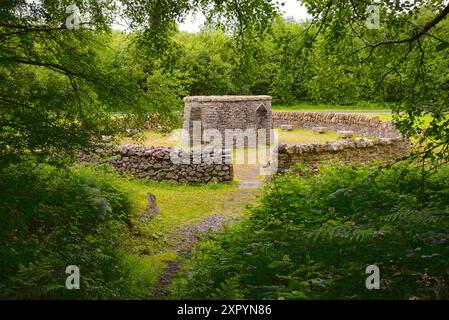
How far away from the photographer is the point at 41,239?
21.7 feet

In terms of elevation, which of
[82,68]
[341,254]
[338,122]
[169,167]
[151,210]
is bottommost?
[151,210]

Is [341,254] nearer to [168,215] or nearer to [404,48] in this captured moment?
[404,48]

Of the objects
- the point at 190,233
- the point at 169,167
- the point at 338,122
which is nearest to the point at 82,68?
the point at 190,233

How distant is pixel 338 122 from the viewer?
1137 inches

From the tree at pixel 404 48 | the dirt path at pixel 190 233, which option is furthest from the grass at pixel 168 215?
the tree at pixel 404 48

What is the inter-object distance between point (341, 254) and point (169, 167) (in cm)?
1079

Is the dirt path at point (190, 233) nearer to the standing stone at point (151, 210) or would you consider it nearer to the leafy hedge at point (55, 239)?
the leafy hedge at point (55, 239)

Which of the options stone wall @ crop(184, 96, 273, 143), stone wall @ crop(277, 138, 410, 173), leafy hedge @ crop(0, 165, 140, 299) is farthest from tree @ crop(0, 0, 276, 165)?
stone wall @ crop(184, 96, 273, 143)

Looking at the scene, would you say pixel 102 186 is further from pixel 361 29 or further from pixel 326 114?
pixel 326 114

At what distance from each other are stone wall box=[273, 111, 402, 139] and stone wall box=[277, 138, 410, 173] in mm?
5120

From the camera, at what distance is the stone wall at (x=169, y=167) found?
1543 centimetres

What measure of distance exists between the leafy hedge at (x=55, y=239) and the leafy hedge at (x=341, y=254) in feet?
3.83

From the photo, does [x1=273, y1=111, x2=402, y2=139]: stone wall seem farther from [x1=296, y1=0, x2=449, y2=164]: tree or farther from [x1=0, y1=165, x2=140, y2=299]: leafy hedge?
[x1=0, y1=165, x2=140, y2=299]: leafy hedge
